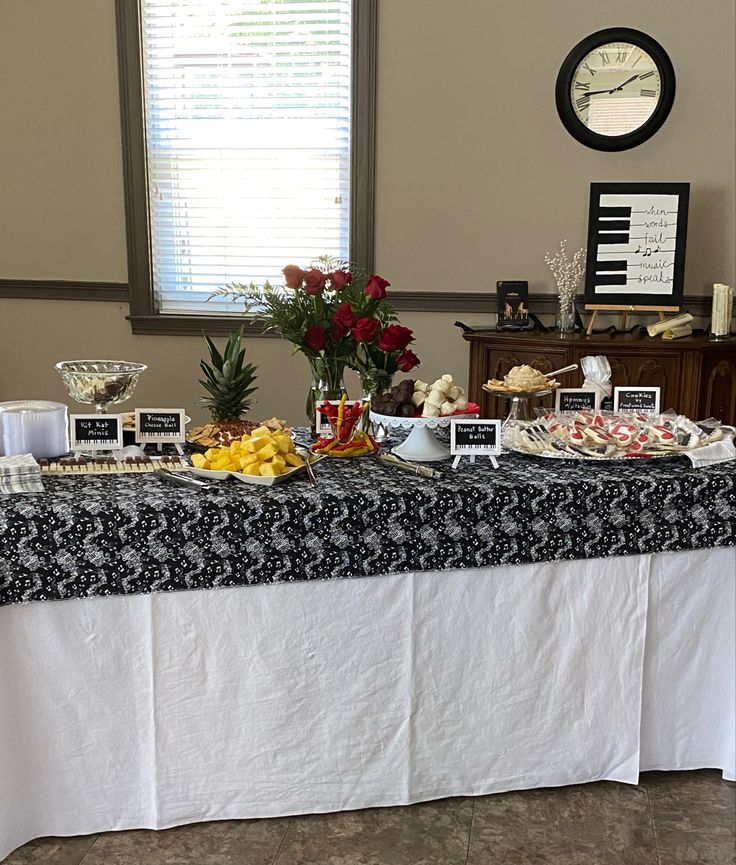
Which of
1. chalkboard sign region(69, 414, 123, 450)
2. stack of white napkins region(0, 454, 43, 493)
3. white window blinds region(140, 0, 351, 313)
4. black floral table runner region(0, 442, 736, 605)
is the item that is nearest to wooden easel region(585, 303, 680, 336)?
white window blinds region(140, 0, 351, 313)

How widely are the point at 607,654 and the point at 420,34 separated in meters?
2.82

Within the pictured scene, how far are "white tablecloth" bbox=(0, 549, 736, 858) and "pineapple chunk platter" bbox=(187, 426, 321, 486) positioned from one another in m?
0.22

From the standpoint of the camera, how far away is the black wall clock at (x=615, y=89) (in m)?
3.77

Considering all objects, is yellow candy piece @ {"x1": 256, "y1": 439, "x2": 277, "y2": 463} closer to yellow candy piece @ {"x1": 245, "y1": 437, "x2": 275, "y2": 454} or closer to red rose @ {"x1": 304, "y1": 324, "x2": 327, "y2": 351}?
yellow candy piece @ {"x1": 245, "y1": 437, "x2": 275, "y2": 454}

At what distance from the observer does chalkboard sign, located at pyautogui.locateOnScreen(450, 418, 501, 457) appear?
1942mm

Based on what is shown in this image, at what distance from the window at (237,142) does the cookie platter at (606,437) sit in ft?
6.82

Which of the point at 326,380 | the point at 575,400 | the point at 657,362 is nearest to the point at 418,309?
the point at 657,362

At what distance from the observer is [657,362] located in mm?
3527

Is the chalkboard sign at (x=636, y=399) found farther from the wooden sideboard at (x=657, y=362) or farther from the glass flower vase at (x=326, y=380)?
the wooden sideboard at (x=657, y=362)

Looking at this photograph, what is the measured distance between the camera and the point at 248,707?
72.7 inches

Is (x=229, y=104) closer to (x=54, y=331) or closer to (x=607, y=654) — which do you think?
(x=54, y=331)

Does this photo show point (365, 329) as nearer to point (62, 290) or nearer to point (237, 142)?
point (237, 142)

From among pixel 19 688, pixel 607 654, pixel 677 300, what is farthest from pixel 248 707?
pixel 677 300

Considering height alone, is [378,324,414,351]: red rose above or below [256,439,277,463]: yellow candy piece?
above
